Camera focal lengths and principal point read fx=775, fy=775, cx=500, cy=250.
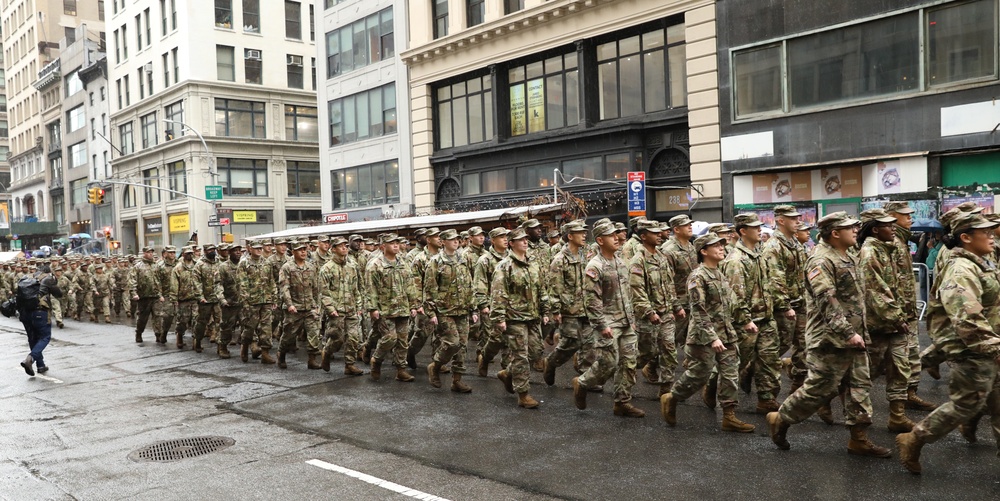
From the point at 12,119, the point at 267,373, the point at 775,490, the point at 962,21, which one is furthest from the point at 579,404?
the point at 12,119

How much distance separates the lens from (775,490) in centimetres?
591

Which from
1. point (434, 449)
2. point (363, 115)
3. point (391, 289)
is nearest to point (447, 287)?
point (391, 289)

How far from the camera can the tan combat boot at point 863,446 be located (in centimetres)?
654

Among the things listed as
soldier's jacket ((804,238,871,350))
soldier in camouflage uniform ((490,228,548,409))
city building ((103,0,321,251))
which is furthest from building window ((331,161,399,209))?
soldier's jacket ((804,238,871,350))

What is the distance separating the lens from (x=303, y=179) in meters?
52.0

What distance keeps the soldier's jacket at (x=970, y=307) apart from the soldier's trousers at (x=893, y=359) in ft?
3.45

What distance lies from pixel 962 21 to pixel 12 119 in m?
96.0

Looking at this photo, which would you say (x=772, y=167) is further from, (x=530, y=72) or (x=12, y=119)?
(x=12, y=119)

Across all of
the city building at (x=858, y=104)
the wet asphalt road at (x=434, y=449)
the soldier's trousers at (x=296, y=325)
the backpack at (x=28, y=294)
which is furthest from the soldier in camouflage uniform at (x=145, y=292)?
the city building at (x=858, y=104)

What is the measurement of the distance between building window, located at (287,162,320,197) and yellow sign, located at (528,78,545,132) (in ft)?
94.8

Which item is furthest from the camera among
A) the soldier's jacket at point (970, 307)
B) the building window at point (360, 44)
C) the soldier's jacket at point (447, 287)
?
the building window at point (360, 44)

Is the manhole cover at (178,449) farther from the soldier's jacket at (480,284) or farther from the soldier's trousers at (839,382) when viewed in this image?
the soldier's trousers at (839,382)

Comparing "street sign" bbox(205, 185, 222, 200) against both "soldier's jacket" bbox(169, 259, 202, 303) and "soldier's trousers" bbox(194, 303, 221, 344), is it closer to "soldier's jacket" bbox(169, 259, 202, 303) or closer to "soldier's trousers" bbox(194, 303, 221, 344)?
"soldier's jacket" bbox(169, 259, 202, 303)

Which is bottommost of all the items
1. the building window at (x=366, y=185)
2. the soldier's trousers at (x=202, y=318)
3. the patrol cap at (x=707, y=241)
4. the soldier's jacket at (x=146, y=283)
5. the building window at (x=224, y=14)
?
the soldier's trousers at (x=202, y=318)
